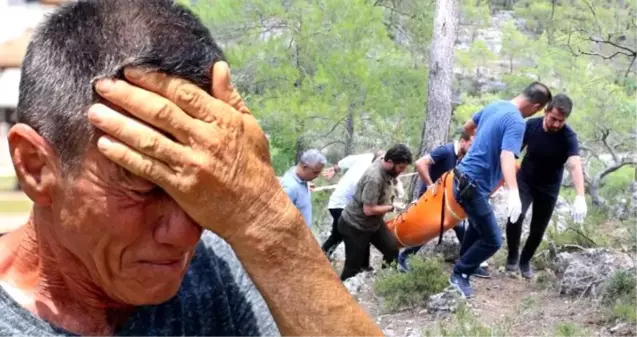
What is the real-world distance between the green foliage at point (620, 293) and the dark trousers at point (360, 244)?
6.44 feet

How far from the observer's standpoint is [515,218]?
7320 millimetres

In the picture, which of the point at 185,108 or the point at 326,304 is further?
the point at 326,304

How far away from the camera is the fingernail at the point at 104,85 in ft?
3.84

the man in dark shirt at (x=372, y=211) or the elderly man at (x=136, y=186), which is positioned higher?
the elderly man at (x=136, y=186)

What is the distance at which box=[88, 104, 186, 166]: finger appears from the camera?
1.17m

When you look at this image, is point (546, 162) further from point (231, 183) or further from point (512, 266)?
point (231, 183)

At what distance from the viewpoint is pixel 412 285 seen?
749 cm

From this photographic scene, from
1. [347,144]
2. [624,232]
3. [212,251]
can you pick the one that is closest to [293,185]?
[212,251]

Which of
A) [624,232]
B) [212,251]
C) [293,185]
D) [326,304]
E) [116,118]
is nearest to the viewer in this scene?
[116,118]

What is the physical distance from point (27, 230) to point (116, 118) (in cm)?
34

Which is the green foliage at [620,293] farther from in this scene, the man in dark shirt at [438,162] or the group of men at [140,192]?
the group of men at [140,192]

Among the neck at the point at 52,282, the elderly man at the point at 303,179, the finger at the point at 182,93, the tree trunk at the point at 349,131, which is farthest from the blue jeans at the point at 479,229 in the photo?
the tree trunk at the point at 349,131

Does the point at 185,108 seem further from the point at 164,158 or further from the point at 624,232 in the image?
the point at 624,232

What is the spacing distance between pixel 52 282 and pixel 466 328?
5.04m
